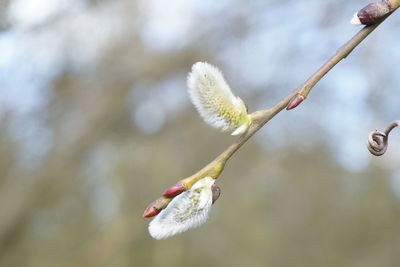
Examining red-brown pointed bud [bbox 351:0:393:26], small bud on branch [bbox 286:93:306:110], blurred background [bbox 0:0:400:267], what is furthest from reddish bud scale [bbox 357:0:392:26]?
blurred background [bbox 0:0:400:267]

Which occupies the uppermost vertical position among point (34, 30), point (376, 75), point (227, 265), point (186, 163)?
point (34, 30)

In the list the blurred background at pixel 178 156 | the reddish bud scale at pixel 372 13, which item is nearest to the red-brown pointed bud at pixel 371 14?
the reddish bud scale at pixel 372 13

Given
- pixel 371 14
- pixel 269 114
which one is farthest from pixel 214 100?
pixel 371 14

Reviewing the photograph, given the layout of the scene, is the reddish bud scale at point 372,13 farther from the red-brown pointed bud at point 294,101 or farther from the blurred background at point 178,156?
the blurred background at point 178,156

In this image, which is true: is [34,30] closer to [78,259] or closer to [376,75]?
[78,259]

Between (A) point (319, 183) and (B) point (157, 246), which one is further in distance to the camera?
(A) point (319, 183)

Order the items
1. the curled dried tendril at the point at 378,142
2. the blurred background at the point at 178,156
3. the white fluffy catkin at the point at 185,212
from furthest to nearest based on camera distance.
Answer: the blurred background at the point at 178,156, the curled dried tendril at the point at 378,142, the white fluffy catkin at the point at 185,212

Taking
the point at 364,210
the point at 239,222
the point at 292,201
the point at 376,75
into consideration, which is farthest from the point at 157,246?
the point at 376,75
